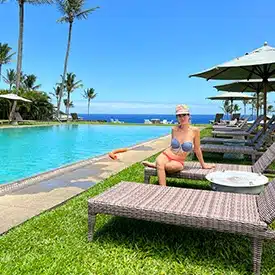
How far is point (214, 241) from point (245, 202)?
0.46 meters

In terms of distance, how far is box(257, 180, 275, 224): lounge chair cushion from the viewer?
2170 mm

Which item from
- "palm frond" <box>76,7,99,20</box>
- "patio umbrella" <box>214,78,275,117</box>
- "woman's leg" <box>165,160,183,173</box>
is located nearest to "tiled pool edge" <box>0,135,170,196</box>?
"woman's leg" <box>165,160,183,173</box>

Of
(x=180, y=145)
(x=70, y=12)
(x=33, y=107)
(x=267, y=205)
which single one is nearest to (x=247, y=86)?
(x=180, y=145)

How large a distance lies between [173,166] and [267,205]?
1.66 metres

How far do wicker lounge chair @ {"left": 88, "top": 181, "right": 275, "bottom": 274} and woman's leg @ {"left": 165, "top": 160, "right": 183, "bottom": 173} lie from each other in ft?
2.89

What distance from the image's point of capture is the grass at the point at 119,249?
2.26 meters

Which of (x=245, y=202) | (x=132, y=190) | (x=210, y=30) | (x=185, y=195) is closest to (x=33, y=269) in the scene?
(x=132, y=190)

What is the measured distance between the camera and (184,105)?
4.08 m

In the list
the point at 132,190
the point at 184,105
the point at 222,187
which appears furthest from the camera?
the point at 184,105

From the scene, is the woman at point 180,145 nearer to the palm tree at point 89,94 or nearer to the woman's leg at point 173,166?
the woman's leg at point 173,166

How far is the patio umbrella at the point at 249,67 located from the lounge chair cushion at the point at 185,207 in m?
3.37

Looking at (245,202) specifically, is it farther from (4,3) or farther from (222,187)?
(4,3)

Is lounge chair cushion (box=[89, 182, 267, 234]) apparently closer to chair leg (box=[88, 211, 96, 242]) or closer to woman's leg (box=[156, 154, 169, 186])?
chair leg (box=[88, 211, 96, 242])

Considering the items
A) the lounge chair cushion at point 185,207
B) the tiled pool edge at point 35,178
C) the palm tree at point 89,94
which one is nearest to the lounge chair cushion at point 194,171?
the lounge chair cushion at point 185,207
